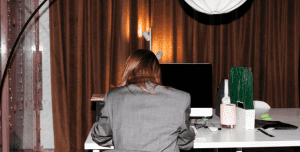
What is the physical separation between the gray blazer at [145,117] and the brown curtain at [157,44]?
66.8 inches

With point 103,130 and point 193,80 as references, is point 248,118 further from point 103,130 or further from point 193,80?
point 103,130

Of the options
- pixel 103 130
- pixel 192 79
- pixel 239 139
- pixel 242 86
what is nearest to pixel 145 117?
pixel 103 130

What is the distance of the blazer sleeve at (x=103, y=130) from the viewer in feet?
3.53

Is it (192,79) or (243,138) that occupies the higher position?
(192,79)

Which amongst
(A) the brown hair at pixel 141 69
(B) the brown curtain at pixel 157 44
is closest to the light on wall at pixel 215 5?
(A) the brown hair at pixel 141 69

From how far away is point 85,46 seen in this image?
8.81ft

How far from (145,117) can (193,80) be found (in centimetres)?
76

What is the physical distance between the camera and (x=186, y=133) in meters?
1.15

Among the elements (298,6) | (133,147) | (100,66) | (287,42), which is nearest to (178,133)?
(133,147)

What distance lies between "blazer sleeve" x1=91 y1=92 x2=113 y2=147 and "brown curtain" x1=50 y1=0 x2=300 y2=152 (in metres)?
1.57

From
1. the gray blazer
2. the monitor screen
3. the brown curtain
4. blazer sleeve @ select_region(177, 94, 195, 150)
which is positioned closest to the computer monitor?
the monitor screen

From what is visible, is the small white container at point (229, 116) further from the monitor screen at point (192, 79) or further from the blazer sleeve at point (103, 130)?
the blazer sleeve at point (103, 130)

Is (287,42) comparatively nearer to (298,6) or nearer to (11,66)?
(298,6)

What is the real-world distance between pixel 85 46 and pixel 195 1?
1734 millimetres
